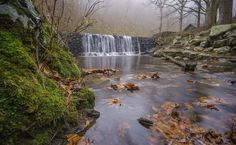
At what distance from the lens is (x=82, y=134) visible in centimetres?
241

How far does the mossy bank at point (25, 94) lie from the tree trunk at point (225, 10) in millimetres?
12757

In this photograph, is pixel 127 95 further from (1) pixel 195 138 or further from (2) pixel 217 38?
(2) pixel 217 38

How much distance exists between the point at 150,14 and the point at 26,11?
63.8 metres

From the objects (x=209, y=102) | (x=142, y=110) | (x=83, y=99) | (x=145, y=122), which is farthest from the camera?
(x=209, y=102)

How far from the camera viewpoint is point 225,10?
13.5m

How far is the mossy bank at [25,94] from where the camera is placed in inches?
73.1

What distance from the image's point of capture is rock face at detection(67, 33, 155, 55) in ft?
62.4

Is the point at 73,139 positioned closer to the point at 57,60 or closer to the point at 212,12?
the point at 57,60

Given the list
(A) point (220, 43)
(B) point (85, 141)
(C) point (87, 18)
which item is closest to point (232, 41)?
(A) point (220, 43)

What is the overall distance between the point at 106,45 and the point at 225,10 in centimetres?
1002

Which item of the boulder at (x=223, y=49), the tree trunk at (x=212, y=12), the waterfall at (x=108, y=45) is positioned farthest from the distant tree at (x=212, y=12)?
the waterfall at (x=108, y=45)

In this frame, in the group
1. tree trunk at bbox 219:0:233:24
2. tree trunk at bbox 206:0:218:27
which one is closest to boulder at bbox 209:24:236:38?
tree trunk at bbox 219:0:233:24

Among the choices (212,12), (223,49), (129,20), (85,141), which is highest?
(129,20)

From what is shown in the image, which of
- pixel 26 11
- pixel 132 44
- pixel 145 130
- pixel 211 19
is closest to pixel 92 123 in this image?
pixel 145 130
